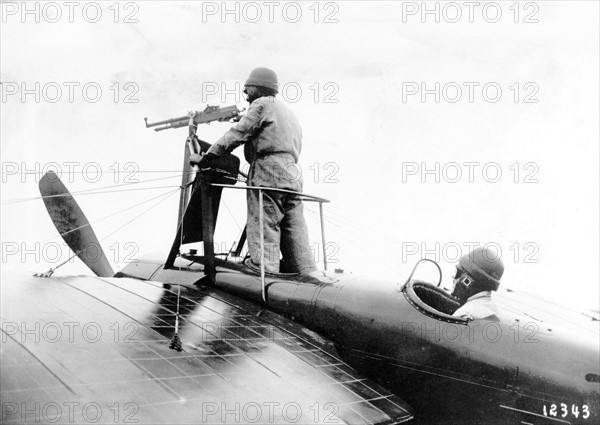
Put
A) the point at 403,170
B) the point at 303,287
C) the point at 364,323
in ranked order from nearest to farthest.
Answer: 1. the point at 364,323
2. the point at 303,287
3. the point at 403,170

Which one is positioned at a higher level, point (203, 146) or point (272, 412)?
point (203, 146)

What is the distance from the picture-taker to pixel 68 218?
7.37 meters

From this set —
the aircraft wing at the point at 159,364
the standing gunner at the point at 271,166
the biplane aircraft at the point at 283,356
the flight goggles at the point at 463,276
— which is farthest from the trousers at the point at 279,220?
the flight goggles at the point at 463,276

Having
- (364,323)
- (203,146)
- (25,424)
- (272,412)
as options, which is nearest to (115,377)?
(25,424)

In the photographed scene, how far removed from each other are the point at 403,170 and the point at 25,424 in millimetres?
8030

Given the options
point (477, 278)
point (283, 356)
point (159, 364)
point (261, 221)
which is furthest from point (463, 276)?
point (159, 364)

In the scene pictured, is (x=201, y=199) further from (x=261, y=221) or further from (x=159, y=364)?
(x=159, y=364)

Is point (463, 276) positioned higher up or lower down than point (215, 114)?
lower down

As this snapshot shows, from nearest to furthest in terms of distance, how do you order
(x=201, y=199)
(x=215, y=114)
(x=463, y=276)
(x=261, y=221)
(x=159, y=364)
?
(x=159, y=364)
(x=463, y=276)
(x=261, y=221)
(x=201, y=199)
(x=215, y=114)

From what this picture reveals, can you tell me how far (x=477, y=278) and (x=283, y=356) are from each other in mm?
1710

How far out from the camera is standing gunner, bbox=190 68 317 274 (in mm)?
5758

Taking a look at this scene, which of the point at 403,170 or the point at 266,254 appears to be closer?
the point at 266,254

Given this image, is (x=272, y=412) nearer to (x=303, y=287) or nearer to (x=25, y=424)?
(x=25, y=424)

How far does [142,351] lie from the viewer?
3.64m
